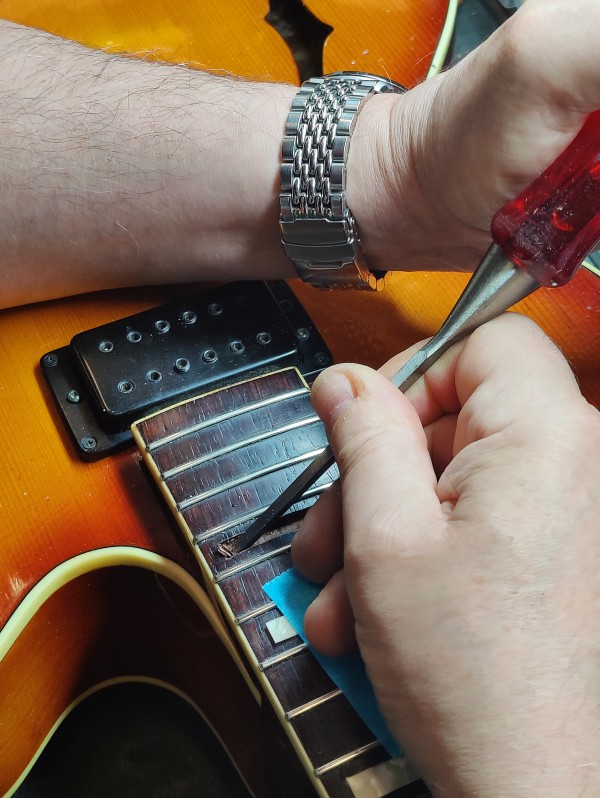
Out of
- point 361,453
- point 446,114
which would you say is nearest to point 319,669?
point 361,453

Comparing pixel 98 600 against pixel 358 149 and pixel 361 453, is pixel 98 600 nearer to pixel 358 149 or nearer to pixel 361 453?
pixel 361 453

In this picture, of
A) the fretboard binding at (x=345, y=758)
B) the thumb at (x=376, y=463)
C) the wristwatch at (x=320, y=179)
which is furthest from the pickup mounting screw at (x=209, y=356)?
the fretboard binding at (x=345, y=758)

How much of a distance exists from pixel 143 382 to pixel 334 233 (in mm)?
212

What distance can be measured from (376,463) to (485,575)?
0.09 m

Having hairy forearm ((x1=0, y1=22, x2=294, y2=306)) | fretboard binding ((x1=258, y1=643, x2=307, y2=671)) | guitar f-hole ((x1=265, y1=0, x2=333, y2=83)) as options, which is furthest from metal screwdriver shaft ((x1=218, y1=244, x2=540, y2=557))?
guitar f-hole ((x1=265, y1=0, x2=333, y2=83))

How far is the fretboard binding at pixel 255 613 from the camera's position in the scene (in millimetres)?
545

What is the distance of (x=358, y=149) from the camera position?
2.12 feet

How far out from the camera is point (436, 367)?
1.72 feet

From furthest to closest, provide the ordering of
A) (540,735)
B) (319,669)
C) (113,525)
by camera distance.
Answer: (113,525), (319,669), (540,735)

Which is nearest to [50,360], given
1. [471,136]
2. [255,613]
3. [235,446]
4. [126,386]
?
[126,386]

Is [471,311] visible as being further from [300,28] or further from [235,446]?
[300,28]

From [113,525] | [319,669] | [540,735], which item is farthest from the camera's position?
[113,525]

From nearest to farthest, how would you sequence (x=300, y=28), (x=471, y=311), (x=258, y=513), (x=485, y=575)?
1. (x=485, y=575)
2. (x=471, y=311)
3. (x=258, y=513)
4. (x=300, y=28)

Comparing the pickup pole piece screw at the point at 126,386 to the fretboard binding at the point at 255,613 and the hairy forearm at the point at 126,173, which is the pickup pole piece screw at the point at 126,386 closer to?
the hairy forearm at the point at 126,173
